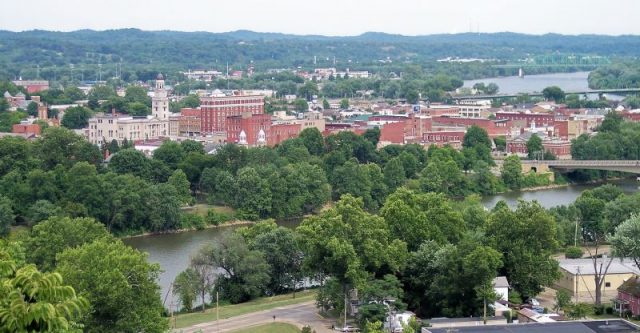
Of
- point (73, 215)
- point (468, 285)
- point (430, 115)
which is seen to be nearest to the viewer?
point (468, 285)

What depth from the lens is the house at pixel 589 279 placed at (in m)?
22.1

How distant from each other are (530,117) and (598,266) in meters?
38.5

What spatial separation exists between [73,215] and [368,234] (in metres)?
13.6

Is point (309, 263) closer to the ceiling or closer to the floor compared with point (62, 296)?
closer to the floor

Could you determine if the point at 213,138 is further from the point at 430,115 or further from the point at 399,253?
the point at 399,253

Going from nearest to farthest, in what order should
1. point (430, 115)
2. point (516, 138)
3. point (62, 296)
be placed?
point (62, 296)
point (516, 138)
point (430, 115)

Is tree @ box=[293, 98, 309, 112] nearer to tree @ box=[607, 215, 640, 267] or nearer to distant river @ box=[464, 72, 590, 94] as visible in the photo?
distant river @ box=[464, 72, 590, 94]

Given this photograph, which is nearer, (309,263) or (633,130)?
(309,263)

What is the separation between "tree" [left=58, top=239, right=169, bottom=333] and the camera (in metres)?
16.9

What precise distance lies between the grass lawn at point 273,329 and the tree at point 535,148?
30.2m

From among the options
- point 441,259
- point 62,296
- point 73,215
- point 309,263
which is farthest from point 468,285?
point 73,215

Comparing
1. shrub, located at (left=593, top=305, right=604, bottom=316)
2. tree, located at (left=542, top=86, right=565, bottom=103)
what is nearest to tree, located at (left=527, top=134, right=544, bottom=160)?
tree, located at (left=542, top=86, right=565, bottom=103)

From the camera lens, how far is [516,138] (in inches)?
2055

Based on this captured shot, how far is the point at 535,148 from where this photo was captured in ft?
162
